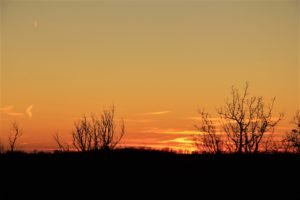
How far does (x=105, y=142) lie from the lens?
42.8m

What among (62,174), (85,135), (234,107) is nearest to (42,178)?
(62,174)

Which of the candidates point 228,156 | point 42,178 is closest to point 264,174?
point 228,156

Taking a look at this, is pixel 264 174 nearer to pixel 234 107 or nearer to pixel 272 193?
pixel 272 193

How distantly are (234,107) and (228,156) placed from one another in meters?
12.1

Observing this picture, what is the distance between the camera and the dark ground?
758 inches

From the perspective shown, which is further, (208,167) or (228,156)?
(228,156)

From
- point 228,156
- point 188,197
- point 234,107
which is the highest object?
point 234,107

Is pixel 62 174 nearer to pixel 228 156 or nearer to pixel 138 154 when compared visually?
pixel 138 154

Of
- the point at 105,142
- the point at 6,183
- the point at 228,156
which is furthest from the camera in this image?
the point at 105,142

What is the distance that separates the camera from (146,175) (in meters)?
21.6

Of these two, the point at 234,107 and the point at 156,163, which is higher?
the point at 234,107

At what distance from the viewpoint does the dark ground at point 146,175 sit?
1927 cm

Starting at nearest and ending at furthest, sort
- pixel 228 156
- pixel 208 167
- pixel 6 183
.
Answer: pixel 6 183 < pixel 208 167 < pixel 228 156

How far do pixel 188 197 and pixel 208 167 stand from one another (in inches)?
176
